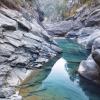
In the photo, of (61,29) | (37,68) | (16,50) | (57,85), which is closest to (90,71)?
(57,85)

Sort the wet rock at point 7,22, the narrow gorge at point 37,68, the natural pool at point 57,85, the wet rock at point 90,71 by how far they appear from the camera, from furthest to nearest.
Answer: the wet rock at point 7,22
the wet rock at point 90,71
the narrow gorge at point 37,68
the natural pool at point 57,85

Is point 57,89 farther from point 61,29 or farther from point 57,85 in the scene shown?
point 61,29

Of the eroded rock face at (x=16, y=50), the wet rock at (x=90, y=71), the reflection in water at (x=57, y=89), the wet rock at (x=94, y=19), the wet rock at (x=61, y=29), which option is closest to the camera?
the reflection in water at (x=57, y=89)

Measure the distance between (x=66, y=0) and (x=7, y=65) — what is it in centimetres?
6951

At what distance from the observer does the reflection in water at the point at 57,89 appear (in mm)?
15305

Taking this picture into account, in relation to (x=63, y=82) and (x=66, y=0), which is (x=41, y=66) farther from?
(x=66, y=0)

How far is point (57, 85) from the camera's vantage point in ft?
57.8

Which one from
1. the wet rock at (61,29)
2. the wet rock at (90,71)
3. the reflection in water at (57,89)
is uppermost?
the wet rock at (61,29)

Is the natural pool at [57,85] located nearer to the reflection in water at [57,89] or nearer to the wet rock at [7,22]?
the reflection in water at [57,89]

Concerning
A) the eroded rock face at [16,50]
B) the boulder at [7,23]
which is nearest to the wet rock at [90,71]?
the eroded rock face at [16,50]

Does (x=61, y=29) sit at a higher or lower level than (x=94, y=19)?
lower

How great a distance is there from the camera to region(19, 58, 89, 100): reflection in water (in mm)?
15305

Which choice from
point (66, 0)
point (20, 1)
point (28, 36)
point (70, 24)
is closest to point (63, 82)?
point (28, 36)

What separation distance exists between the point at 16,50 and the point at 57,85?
4.94 m
